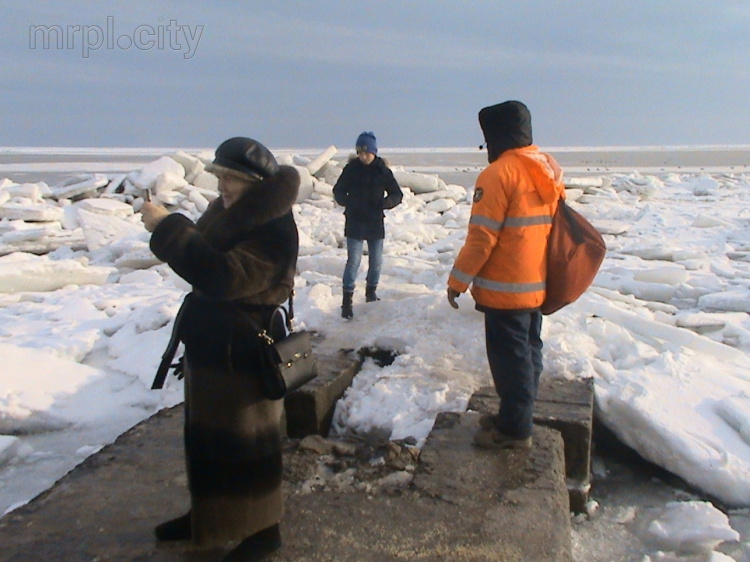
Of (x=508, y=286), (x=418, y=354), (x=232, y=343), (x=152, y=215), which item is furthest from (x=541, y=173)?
(x=418, y=354)

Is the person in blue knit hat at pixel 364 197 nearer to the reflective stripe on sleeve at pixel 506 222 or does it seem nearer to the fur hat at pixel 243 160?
the reflective stripe on sleeve at pixel 506 222

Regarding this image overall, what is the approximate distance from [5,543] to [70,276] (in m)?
5.96

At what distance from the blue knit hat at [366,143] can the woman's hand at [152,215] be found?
11.6 feet

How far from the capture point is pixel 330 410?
3932 millimetres

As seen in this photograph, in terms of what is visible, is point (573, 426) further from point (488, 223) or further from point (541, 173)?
point (541, 173)

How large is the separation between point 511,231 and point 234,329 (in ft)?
4.45

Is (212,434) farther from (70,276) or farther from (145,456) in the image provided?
(70,276)

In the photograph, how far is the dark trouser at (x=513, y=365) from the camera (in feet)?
9.71

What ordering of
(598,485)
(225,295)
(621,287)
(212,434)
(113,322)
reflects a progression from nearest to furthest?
(225,295) < (212,434) < (598,485) < (113,322) < (621,287)

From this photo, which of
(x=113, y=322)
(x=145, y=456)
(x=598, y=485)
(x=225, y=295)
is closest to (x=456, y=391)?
(x=598, y=485)

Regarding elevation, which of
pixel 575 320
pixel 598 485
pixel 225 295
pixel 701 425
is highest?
pixel 225 295

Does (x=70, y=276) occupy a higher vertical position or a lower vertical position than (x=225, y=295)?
lower

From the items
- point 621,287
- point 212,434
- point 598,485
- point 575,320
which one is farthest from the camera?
point 621,287

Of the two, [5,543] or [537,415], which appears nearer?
[5,543]
